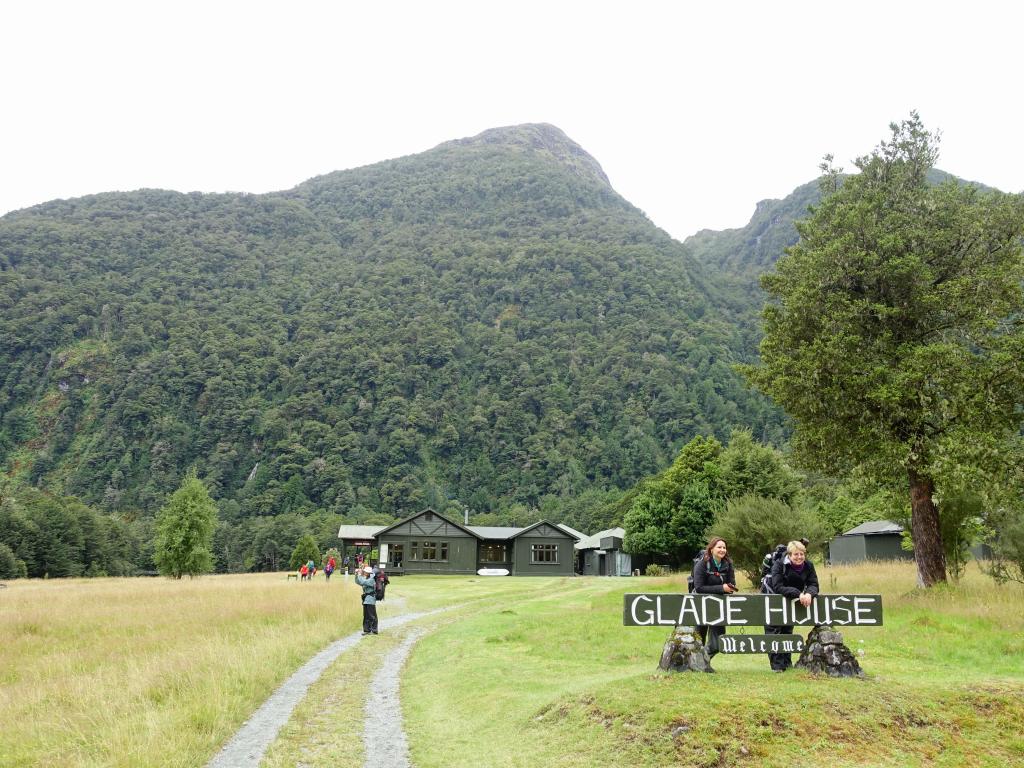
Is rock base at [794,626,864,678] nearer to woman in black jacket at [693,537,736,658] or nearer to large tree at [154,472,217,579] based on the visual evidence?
woman in black jacket at [693,537,736,658]

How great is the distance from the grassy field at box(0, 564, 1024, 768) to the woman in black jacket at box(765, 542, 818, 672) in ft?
1.32

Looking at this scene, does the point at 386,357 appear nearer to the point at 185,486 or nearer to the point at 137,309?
the point at 137,309

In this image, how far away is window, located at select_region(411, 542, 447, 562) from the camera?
192 feet

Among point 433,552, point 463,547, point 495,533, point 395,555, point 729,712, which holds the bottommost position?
point 395,555

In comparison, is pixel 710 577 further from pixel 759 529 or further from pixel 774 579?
pixel 759 529

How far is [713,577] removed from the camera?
31.0 ft

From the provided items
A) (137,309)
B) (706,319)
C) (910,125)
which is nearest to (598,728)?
(910,125)

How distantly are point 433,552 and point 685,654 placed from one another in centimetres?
5158

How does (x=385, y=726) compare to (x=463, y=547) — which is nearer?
(x=385, y=726)

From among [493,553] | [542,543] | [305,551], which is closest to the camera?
[542,543]

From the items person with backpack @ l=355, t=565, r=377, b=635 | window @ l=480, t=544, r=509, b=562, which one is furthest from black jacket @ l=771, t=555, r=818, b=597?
window @ l=480, t=544, r=509, b=562

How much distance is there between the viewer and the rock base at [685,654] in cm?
900

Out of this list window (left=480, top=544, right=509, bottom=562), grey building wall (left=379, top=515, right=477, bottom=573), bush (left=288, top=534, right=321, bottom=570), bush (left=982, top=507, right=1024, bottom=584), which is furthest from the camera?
bush (left=288, top=534, right=321, bottom=570)

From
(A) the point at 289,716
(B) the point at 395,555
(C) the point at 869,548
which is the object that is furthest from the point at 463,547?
(A) the point at 289,716
